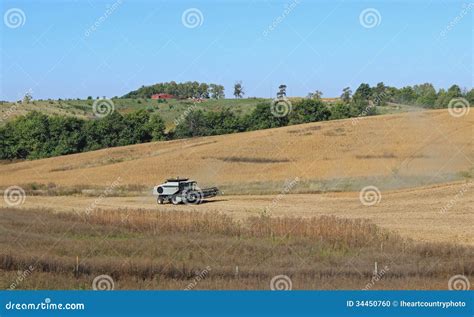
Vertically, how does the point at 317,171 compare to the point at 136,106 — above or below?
below

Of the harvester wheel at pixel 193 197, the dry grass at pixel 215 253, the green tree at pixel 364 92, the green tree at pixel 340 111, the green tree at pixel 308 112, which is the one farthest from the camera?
the green tree at pixel 364 92

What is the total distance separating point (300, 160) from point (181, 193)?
1914 cm

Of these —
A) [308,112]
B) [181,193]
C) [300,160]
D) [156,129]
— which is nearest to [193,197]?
[181,193]

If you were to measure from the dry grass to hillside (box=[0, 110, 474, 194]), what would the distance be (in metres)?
19.7

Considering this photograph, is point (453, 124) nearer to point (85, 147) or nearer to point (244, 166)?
point (244, 166)

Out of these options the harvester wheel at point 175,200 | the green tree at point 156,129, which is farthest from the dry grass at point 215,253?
the green tree at point 156,129

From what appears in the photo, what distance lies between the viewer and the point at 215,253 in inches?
836

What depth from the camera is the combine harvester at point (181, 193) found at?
133ft

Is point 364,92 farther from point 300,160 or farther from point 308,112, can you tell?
point 300,160

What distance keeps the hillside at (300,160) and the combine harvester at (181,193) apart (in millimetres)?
6088

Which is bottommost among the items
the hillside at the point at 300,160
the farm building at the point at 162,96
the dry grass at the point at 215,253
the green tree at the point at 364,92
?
the dry grass at the point at 215,253

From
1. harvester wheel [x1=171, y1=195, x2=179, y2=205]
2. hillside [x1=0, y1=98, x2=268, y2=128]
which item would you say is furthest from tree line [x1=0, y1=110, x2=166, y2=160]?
harvester wheel [x1=171, y1=195, x2=179, y2=205]

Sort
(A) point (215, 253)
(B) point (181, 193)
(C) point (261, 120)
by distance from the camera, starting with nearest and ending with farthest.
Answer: (A) point (215, 253)
(B) point (181, 193)
(C) point (261, 120)

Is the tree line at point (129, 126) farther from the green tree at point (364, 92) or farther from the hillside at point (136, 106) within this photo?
the hillside at point (136, 106)
